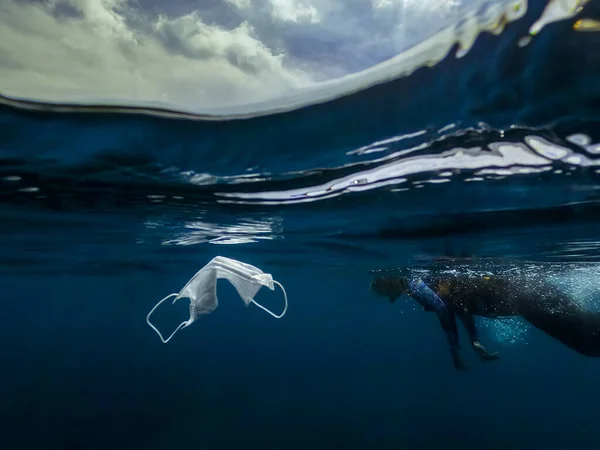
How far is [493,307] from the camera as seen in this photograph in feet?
44.5

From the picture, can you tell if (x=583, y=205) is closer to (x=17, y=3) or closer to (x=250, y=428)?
(x=17, y=3)

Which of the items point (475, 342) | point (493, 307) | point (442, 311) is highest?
point (442, 311)

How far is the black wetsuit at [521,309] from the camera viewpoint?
11.0m

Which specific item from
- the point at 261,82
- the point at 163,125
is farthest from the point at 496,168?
the point at 163,125

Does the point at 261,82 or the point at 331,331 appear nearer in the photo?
the point at 261,82

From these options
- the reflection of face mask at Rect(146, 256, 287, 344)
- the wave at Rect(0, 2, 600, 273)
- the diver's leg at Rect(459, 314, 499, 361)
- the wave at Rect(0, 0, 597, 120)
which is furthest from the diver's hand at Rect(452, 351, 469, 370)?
the wave at Rect(0, 0, 597, 120)

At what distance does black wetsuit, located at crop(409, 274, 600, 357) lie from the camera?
11000mm

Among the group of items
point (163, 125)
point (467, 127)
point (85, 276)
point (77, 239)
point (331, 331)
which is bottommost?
point (331, 331)

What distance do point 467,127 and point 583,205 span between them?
632 centimetres

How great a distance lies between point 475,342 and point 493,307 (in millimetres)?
3154

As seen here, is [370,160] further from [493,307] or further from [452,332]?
[493,307]

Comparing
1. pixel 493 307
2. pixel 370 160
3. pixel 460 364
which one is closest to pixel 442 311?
pixel 460 364

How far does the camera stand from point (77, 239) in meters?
18.8

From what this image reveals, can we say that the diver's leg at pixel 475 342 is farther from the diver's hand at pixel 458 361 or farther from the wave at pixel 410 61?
the wave at pixel 410 61
